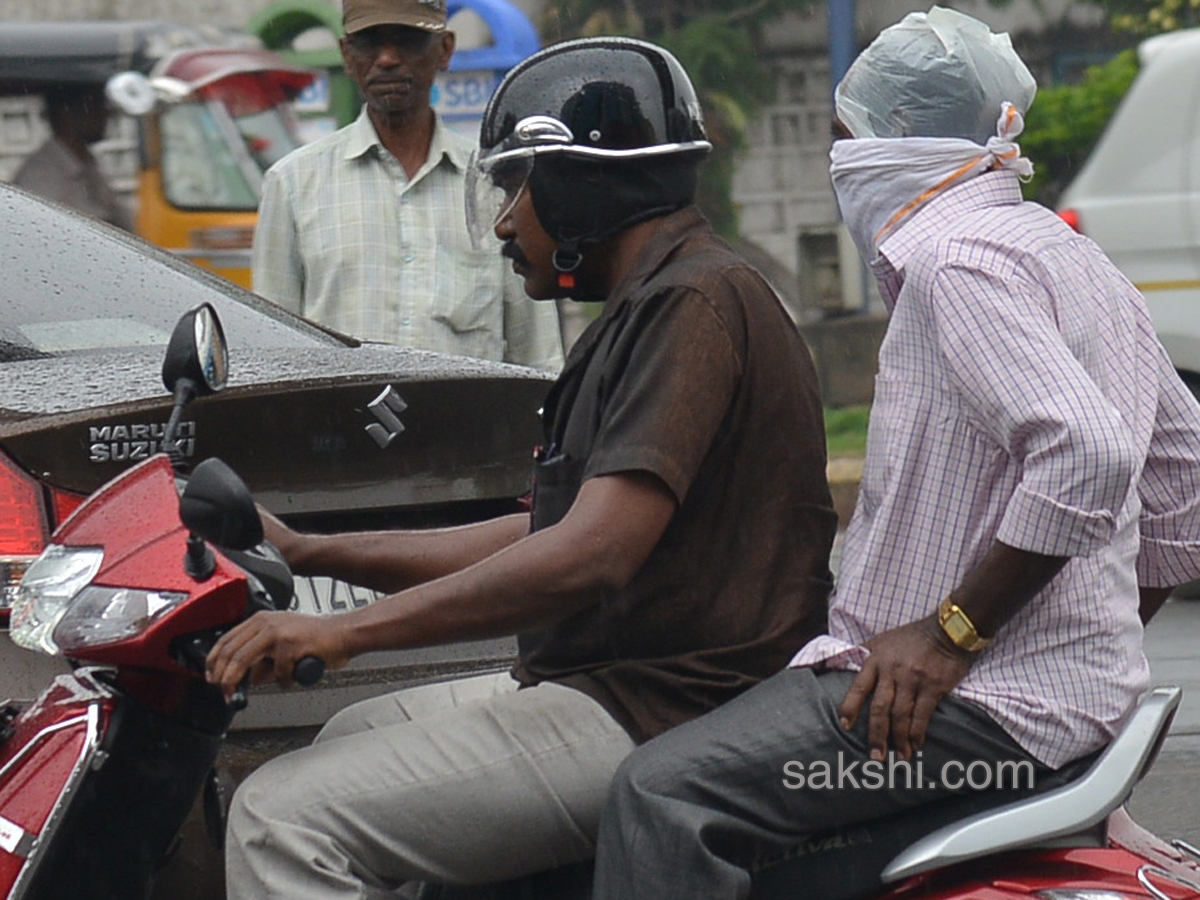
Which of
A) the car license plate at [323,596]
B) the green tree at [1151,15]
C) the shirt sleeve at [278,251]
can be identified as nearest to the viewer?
the car license plate at [323,596]

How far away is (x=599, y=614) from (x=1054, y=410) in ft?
1.85

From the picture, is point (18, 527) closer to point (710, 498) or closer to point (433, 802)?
point (433, 802)

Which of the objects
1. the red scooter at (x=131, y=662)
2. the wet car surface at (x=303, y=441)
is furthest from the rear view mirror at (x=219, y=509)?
the wet car surface at (x=303, y=441)

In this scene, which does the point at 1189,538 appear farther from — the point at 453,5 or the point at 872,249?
the point at 453,5

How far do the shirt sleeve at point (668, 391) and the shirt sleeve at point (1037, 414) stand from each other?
253mm

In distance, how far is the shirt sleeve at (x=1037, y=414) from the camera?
6.54 ft

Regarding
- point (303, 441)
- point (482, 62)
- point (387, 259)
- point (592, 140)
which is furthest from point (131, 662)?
point (482, 62)

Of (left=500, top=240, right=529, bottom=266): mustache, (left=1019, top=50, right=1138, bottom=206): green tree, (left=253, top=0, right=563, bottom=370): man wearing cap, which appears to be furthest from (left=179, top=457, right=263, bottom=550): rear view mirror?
(left=1019, top=50, right=1138, bottom=206): green tree

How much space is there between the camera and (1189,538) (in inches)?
94.5

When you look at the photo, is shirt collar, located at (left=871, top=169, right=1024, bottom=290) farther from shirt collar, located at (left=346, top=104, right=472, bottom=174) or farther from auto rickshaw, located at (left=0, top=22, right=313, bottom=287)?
auto rickshaw, located at (left=0, top=22, right=313, bottom=287)

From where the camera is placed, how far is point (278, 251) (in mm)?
4793

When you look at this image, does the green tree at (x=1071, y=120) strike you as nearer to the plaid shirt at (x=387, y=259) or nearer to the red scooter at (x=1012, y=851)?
the plaid shirt at (x=387, y=259)

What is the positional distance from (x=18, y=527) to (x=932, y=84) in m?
1.49

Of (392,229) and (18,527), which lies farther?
(392,229)
